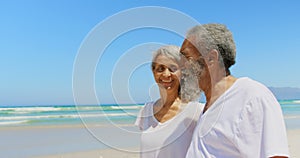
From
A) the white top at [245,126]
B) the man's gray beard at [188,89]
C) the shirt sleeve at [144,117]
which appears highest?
the man's gray beard at [188,89]

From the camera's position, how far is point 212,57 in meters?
1.66

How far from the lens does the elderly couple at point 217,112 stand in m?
1.42

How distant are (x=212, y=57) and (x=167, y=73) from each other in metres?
0.69

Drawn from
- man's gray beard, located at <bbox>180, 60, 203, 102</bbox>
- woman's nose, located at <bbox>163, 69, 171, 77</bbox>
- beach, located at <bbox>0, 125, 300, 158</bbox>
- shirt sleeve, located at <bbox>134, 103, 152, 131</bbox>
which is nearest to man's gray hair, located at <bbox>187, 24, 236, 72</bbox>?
man's gray beard, located at <bbox>180, 60, 203, 102</bbox>

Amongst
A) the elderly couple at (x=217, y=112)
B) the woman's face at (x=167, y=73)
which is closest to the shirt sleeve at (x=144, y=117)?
the elderly couple at (x=217, y=112)

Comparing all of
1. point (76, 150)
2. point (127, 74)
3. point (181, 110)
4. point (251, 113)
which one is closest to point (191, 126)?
point (181, 110)

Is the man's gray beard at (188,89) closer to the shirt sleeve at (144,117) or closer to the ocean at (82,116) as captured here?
the shirt sleeve at (144,117)

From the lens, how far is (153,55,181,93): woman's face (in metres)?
2.32

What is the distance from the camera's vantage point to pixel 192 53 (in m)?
1.75

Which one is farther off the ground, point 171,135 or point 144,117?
point 144,117

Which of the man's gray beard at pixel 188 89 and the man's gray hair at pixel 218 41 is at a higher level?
the man's gray hair at pixel 218 41

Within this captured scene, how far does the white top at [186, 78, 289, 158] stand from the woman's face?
72 centimetres

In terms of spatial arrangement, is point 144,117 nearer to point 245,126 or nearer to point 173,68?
point 173,68

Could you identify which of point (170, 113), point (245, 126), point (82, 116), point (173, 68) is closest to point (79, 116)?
point (82, 116)
